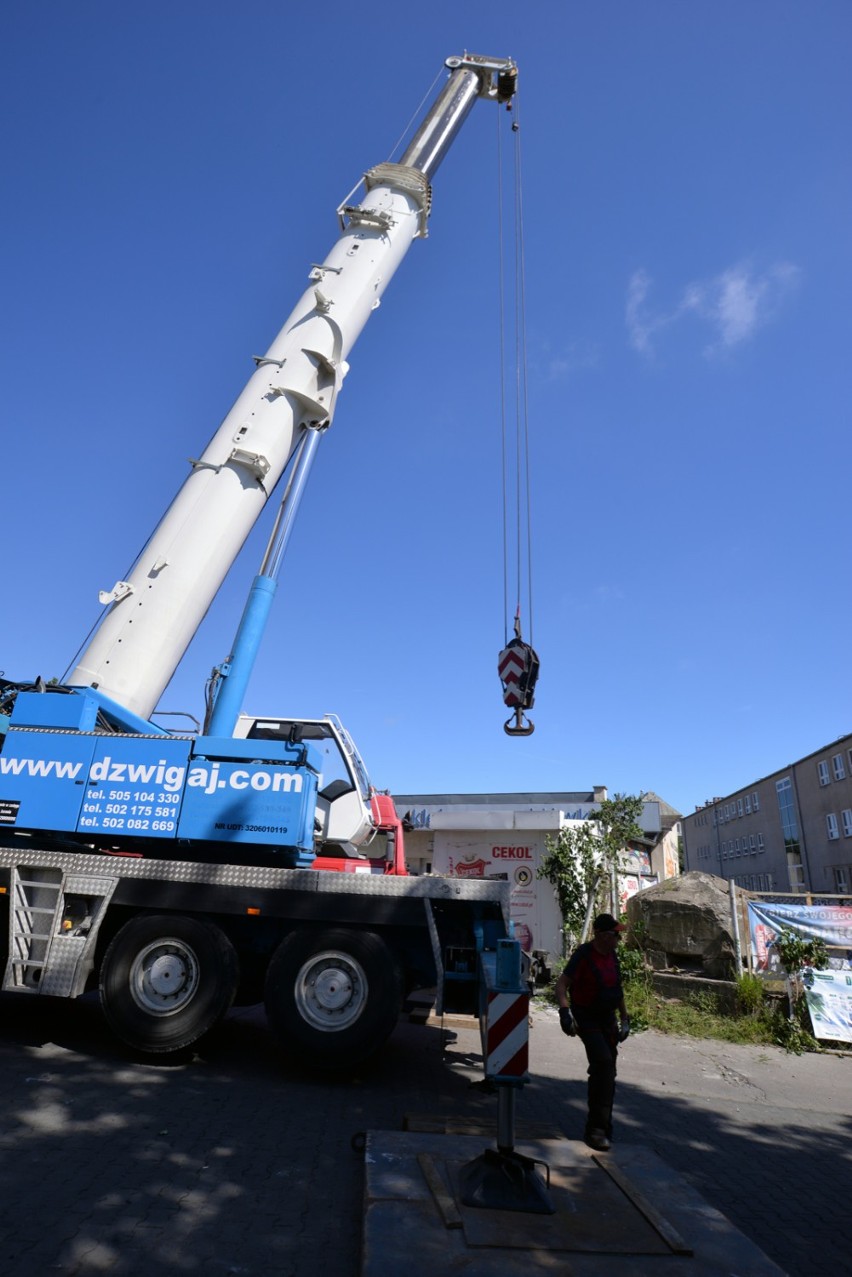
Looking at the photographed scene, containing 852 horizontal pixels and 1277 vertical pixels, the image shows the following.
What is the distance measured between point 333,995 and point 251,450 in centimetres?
601

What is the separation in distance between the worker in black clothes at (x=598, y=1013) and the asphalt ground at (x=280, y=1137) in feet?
1.86

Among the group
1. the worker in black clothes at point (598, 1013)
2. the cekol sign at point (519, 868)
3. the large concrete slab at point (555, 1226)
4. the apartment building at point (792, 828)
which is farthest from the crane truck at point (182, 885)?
the apartment building at point (792, 828)

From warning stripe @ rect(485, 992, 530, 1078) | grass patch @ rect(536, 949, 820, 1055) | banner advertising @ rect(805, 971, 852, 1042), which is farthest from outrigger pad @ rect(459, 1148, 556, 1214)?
banner advertising @ rect(805, 971, 852, 1042)

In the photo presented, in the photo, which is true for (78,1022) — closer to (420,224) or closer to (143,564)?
(143,564)

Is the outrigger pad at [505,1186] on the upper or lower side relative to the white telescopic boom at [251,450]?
lower

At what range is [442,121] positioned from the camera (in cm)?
1255

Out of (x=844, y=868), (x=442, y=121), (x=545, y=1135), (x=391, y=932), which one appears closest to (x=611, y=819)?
(x=391, y=932)

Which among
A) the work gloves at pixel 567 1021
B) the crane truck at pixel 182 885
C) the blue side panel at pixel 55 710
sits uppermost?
the blue side panel at pixel 55 710

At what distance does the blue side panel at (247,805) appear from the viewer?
679 centimetres

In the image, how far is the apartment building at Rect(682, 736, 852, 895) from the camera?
35.2 meters

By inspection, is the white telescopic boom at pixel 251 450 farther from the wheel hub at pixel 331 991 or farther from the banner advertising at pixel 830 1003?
the banner advertising at pixel 830 1003

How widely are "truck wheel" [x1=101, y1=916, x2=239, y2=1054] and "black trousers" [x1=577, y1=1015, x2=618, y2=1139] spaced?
3205mm

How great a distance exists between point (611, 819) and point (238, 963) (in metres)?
9.40

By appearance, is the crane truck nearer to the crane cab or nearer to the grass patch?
the crane cab
